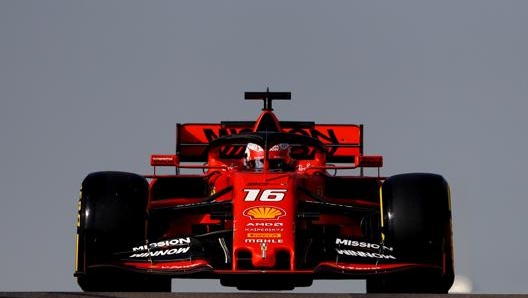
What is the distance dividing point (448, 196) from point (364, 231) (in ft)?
5.34

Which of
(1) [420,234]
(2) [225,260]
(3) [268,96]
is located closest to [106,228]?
(2) [225,260]

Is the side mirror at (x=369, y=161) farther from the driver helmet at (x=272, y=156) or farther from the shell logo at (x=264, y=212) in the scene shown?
the shell logo at (x=264, y=212)

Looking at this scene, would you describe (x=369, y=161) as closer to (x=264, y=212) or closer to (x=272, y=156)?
(x=272, y=156)

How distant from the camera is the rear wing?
2289cm

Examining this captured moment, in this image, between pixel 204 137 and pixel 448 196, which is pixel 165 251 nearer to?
pixel 448 196

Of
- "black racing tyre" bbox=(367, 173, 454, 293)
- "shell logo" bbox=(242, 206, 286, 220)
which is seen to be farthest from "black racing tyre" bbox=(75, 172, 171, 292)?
"black racing tyre" bbox=(367, 173, 454, 293)

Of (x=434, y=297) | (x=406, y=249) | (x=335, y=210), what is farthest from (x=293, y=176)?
(x=434, y=297)

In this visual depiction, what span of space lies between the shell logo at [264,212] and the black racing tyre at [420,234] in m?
1.24

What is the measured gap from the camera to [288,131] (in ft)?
75.8

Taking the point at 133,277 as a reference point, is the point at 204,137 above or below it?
above

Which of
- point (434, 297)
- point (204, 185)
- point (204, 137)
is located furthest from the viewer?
point (204, 137)

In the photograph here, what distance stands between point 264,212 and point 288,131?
258 inches

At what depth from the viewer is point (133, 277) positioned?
1681cm

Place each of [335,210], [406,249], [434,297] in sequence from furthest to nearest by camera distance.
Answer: [335,210] → [406,249] → [434,297]
